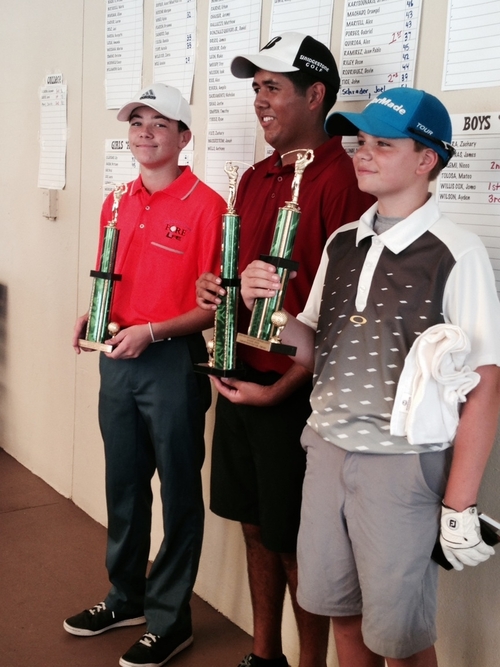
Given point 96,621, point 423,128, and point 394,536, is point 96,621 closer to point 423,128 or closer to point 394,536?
point 394,536

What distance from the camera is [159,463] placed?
217 centimetres

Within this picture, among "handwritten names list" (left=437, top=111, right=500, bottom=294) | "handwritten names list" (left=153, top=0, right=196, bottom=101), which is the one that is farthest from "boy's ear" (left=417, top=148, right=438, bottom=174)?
"handwritten names list" (left=153, top=0, right=196, bottom=101)

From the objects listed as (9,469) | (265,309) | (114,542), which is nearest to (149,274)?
(265,309)

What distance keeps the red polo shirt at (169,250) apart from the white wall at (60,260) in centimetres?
30

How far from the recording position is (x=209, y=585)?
101 inches

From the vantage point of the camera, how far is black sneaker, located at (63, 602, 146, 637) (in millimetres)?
2305

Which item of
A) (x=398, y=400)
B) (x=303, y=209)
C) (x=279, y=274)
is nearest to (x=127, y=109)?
(x=303, y=209)

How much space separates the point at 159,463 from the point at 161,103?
1.02 metres

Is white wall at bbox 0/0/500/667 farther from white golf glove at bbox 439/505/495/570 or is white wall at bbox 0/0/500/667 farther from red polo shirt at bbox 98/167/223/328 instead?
white golf glove at bbox 439/505/495/570

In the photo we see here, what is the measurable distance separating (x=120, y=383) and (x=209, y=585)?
34.0 inches

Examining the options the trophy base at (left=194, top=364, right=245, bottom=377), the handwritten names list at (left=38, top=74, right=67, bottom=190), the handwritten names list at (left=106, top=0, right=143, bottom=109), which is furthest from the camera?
the handwritten names list at (left=38, top=74, right=67, bottom=190)

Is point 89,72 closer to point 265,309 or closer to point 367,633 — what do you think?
point 265,309

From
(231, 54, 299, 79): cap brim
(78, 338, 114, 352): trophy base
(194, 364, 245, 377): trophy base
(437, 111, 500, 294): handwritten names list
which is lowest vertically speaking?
(78, 338, 114, 352): trophy base

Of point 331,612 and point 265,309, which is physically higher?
point 265,309
